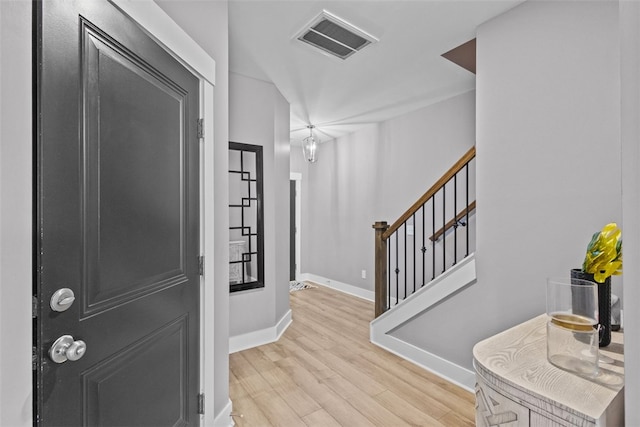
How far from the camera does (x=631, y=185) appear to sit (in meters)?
0.42

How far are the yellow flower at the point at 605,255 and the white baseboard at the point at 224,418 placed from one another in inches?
75.8

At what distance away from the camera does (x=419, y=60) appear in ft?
8.79

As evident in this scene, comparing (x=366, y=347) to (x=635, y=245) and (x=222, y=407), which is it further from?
(x=635, y=245)

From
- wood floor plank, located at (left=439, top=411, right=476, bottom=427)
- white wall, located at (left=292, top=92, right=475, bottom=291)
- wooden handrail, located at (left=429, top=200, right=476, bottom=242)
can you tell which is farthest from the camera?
white wall, located at (left=292, top=92, right=475, bottom=291)

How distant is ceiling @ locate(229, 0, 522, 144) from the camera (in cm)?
200

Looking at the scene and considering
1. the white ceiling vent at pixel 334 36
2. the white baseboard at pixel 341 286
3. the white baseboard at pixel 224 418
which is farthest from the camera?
the white baseboard at pixel 341 286

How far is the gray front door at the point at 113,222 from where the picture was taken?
2.74 ft

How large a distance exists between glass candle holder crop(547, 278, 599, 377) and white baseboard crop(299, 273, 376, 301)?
3441mm

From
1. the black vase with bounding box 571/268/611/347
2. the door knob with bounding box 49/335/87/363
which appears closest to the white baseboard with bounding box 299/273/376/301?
the black vase with bounding box 571/268/611/347

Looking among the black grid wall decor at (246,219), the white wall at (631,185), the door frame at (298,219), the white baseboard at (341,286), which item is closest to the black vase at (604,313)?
the white wall at (631,185)

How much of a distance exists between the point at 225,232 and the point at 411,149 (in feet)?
9.96

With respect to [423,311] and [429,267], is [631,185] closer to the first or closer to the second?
[423,311]

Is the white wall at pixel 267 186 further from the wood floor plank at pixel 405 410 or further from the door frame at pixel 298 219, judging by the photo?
the door frame at pixel 298 219
